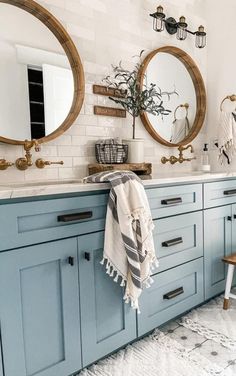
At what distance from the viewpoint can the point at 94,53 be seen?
2.07 meters

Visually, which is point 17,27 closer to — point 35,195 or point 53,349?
point 35,195

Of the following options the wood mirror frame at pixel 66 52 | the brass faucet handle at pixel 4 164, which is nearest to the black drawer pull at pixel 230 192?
the wood mirror frame at pixel 66 52

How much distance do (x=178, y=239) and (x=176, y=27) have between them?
1.77m

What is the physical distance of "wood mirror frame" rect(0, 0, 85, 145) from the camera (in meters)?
1.72

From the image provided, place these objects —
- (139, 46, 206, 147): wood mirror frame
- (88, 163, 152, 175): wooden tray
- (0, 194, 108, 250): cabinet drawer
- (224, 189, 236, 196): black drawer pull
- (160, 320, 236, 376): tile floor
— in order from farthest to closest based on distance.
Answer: (139, 46, 206, 147): wood mirror frame < (224, 189, 236, 196): black drawer pull < (88, 163, 152, 175): wooden tray < (160, 320, 236, 376): tile floor < (0, 194, 108, 250): cabinet drawer

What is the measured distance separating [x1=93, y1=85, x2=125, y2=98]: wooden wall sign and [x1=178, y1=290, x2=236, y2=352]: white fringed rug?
5.21 feet

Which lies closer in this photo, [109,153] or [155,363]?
[155,363]

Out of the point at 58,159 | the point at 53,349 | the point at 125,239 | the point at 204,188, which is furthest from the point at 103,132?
the point at 53,349

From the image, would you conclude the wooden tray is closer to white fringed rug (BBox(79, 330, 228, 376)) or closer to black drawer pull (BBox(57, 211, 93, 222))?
black drawer pull (BBox(57, 211, 93, 222))

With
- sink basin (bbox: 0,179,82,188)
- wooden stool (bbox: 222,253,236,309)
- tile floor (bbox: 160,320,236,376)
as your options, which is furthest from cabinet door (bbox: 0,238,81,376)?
wooden stool (bbox: 222,253,236,309)

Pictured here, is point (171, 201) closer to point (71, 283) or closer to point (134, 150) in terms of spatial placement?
point (134, 150)

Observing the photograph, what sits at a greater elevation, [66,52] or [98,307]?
[66,52]

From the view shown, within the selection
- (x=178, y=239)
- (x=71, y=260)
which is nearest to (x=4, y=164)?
(x=71, y=260)

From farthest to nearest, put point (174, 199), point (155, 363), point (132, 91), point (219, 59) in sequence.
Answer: point (219, 59), point (132, 91), point (174, 199), point (155, 363)
